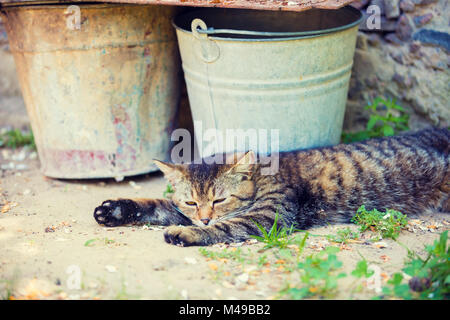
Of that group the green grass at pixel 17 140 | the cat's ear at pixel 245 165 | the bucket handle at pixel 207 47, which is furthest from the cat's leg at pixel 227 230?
the green grass at pixel 17 140

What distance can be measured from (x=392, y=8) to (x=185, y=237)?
2.43 metres

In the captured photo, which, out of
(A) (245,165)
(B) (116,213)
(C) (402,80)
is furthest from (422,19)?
(B) (116,213)

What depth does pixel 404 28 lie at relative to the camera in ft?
12.3

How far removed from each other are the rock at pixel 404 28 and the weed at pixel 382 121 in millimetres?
497

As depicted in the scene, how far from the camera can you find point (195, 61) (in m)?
3.28

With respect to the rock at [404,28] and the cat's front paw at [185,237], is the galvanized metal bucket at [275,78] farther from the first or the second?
the cat's front paw at [185,237]

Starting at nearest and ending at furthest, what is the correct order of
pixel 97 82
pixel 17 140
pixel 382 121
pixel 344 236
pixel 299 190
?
pixel 344 236, pixel 299 190, pixel 97 82, pixel 382 121, pixel 17 140

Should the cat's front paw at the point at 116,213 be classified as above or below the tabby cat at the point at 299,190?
below

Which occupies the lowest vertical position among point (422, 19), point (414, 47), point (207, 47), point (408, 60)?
point (408, 60)

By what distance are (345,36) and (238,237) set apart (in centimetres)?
149

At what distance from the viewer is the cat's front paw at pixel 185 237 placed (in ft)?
8.79

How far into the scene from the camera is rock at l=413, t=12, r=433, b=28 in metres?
3.55

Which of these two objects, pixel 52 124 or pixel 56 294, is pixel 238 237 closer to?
pixel 56 294

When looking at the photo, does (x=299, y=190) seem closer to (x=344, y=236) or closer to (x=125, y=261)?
(x=344, y=236)
